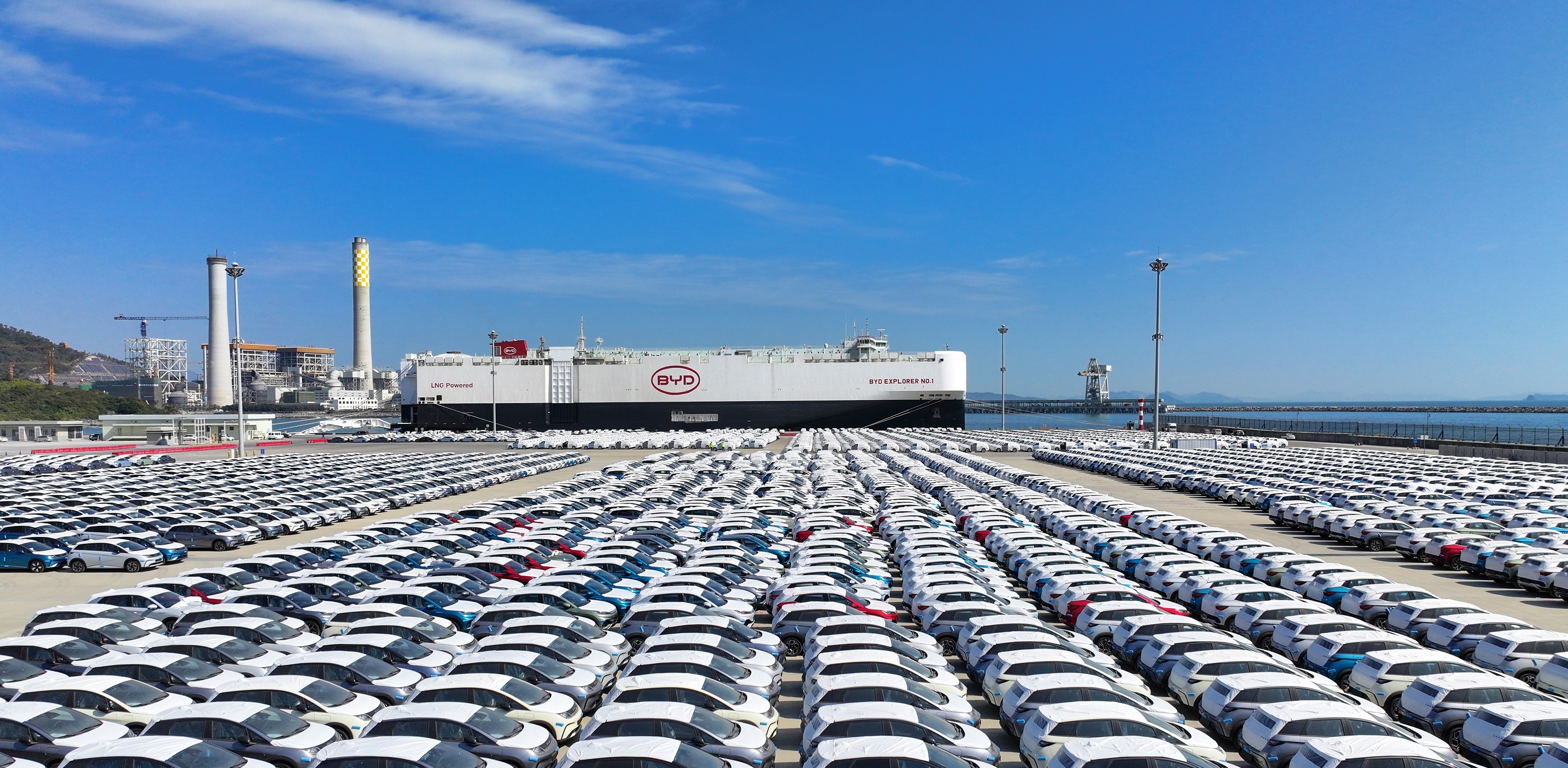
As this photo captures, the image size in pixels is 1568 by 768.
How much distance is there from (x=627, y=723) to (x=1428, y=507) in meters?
26.7

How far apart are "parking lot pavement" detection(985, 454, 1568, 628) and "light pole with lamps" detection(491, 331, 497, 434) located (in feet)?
179

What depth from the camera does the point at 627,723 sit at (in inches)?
323

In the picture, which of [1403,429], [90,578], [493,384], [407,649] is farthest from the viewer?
[1403,429]

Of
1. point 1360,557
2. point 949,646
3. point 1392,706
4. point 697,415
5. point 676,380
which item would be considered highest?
point 676,380

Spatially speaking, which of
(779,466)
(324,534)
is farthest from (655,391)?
(324,534)

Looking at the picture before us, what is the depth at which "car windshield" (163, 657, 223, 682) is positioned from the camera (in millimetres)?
9984

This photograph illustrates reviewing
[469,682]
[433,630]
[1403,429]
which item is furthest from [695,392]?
[1403,429]

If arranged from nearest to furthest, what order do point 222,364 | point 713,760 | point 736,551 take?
point 713,760, point 736,551, point 222,364

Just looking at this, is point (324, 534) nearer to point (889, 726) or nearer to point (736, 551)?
point (736, 551)

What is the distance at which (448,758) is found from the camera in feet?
24.8

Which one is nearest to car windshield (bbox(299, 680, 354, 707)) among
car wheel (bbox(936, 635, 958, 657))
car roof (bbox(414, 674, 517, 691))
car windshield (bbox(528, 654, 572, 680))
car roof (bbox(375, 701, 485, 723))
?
car roof (bbox(414, 674, 517, 691))

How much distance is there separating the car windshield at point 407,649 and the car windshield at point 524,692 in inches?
94.8

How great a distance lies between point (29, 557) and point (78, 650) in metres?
11.6

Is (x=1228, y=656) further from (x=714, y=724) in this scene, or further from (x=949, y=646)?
→ (x=714, y=724)
